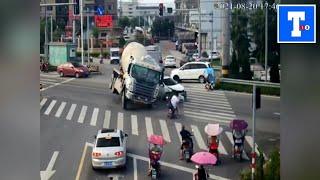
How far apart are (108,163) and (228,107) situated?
1522 millimetres

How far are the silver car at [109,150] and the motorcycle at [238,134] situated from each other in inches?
48.2

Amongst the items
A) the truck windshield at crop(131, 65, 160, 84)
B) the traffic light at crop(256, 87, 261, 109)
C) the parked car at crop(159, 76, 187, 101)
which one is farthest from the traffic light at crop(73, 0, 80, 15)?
the traffic light at crop(256, 87, 261, 109)

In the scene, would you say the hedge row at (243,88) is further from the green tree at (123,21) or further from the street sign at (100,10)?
the street sign at (100,10)

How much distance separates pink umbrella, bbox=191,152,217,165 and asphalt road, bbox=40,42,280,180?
9 cm

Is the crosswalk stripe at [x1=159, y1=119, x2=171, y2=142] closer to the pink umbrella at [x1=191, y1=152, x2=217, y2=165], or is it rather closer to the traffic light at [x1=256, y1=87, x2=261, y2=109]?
the pink umbrella at [x1=191, y1=152, x2=217, y2=165]

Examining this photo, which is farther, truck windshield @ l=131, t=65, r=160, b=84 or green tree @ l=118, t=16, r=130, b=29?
green tree @ l=118, t=16, r=130, b=29

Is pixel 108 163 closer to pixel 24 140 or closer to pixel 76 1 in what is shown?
pixel 24 140

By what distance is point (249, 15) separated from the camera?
22.1 feet

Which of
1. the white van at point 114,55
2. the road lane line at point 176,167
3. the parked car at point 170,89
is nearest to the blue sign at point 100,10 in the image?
the white van at point 114,55

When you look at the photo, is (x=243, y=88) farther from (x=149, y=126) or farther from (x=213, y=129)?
(x=149, y=126)

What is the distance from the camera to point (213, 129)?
21.8 feet

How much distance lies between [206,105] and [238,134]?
0.55 meters

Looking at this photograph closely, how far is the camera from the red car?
705 cm

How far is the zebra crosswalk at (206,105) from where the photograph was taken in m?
6.72
